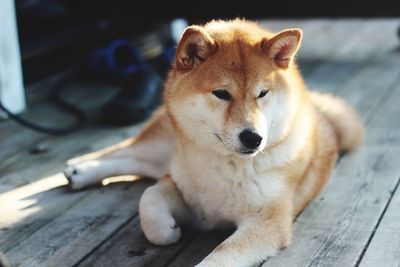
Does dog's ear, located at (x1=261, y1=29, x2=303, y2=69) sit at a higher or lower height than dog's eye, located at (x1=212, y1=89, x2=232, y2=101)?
higher

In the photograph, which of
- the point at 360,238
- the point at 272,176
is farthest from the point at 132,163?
the point at 360,238

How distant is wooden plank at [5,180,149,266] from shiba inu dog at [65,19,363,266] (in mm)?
207

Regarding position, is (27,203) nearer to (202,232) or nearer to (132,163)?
(132,163)

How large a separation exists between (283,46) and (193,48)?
278 mm

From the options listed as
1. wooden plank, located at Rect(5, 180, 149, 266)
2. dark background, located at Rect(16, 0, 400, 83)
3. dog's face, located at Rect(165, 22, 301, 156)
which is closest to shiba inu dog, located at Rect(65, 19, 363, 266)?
dog's face, located at Rect(165, 22, 301, 156)

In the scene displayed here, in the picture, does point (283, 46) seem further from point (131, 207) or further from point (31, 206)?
point (31, 206)

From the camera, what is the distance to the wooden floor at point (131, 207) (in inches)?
86.7

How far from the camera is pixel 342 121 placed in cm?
288

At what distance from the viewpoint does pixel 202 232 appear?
236cm

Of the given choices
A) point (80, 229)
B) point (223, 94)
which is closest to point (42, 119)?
point (80, 229)

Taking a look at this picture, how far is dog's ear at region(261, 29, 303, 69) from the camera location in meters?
2.18

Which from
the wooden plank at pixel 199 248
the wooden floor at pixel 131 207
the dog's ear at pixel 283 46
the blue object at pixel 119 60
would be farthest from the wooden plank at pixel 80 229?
the blue object at pixel 119 60

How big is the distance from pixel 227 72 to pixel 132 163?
80 cm

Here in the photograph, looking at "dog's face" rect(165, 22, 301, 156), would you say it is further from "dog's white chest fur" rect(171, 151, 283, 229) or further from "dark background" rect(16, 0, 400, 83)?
"dark background" rect(16, 0, 400, 83)
